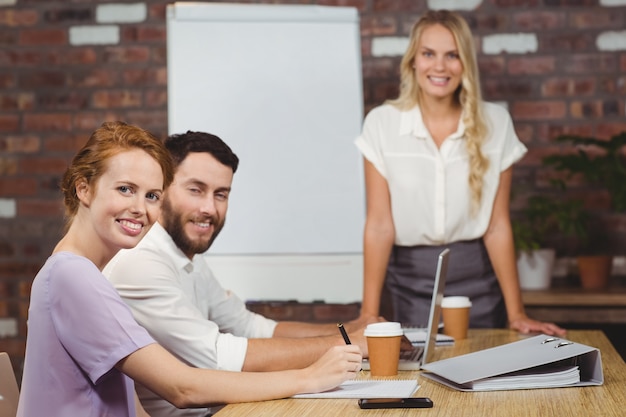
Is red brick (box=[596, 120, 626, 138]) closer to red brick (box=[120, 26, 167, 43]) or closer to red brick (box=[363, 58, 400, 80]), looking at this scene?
red brick (box=[363, 58, 400, 80])

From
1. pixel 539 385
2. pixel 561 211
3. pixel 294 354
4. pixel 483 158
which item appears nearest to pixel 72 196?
pixel 294 354

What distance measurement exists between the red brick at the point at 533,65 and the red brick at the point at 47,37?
188cm

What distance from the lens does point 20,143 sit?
3.92m

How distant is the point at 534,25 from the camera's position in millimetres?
3721

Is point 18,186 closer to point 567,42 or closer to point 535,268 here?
point 535,268

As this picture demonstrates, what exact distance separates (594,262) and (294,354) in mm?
1998

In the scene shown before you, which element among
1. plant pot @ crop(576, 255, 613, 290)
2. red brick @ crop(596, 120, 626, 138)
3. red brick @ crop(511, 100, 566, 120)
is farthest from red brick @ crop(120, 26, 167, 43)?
plant pot @ crop(576, 255, 613, 290)

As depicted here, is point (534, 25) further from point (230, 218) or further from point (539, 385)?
point (539, 385)

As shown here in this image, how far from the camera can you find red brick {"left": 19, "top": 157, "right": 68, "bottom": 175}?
391cm

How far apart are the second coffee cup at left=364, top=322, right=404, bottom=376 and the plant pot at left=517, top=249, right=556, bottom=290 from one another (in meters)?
1.88

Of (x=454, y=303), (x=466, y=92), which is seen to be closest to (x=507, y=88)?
(x=466, y=92)

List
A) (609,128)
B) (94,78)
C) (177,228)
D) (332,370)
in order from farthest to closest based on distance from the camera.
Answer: (94,78) < (609,128) < (177,228) < (332,370)

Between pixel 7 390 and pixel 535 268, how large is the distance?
7.63 ft

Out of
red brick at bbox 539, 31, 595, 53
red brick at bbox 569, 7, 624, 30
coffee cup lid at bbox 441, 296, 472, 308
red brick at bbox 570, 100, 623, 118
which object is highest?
red brick at bbox 569, 7, 624, 30
